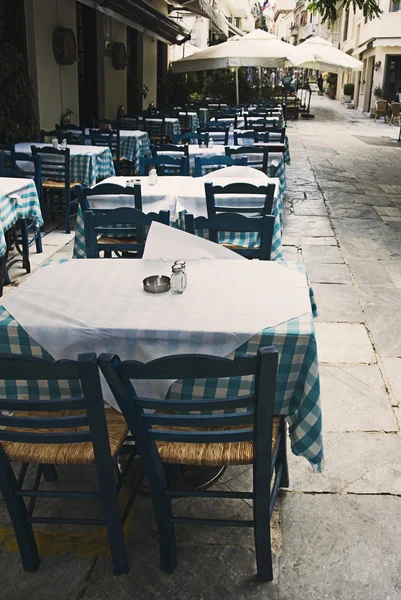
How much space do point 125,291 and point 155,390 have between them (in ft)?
1.56

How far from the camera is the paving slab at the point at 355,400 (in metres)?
2.90

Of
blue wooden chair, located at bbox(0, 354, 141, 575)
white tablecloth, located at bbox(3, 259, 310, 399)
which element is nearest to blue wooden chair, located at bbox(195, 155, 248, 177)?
white tablecloth, located at bbox(3, 259, 310, 399)

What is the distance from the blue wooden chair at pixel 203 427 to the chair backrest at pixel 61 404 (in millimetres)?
61

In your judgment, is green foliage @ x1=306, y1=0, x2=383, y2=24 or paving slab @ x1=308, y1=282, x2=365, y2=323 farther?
green foliage @ x1=306, y1=0, x2=383, y2=24

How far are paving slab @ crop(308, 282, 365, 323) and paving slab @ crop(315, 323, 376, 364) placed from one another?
105mm

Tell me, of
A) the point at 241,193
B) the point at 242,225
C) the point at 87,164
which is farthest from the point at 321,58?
the point at 242,225

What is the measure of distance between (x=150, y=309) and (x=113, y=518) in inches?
28.7

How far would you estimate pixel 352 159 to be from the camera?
1219 centimetres

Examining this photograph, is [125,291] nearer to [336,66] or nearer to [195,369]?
[195,369]

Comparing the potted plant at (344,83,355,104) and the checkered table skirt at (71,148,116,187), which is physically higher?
the potted plant at (344,83,355,104)

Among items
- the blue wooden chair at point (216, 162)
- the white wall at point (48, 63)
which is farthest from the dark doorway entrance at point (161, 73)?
the blue wooden chair at point (216, 162)

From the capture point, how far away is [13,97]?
320 inches

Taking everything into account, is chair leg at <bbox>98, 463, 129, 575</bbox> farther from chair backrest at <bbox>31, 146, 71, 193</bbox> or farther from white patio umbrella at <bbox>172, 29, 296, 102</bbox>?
white patio umbrella at <bbox>172, 29, 296, 102</bbox>

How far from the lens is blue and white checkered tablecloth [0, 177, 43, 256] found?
4.49 m
